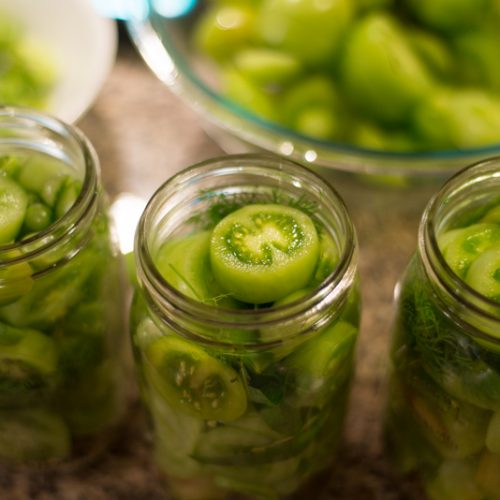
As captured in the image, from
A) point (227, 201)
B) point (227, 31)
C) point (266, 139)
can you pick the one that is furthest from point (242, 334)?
point (227, 31)

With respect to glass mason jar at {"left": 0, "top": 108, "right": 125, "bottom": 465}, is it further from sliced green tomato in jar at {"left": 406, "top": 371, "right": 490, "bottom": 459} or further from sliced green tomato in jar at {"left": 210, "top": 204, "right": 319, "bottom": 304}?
sliced green tomato in jar at {"left": 406, "top": 371, "right": 490, "bottom": 459}

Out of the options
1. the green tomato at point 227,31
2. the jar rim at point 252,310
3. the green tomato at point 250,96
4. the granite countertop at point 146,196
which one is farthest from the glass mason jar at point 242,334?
the green tomato at point 227,31

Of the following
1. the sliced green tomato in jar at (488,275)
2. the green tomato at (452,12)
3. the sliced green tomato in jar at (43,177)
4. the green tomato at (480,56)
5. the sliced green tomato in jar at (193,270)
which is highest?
the sliced green tomato in jar at (43,177)

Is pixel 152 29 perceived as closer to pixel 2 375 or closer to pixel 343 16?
pixel 343 16

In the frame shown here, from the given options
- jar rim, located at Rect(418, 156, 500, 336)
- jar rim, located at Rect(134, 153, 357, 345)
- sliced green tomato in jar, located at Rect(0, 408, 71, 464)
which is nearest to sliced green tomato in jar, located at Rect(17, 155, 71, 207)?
jar rim, located at Rect(134, 153, 357, 345)

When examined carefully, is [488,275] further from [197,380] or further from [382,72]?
[382,72]

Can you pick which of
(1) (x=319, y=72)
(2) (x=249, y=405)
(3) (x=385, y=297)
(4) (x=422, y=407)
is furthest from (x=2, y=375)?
(1) (x=319, y=72)

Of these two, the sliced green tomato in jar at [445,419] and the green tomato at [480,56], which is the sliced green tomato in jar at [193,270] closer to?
the sliced green tomato in jar at [445,419]
